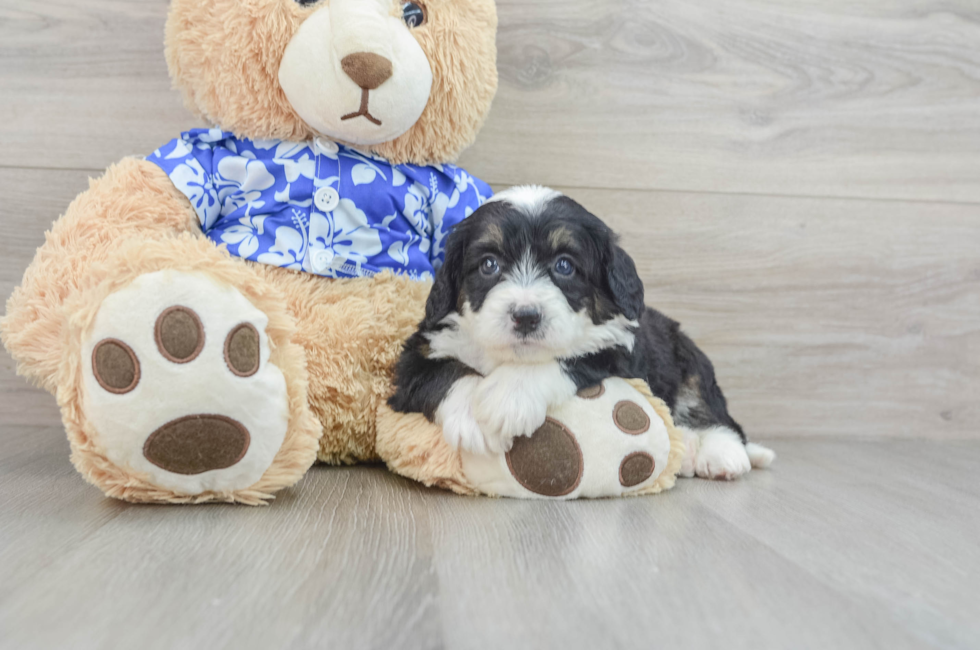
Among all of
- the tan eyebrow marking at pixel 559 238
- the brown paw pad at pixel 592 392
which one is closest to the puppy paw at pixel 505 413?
the brown paw pad at pixel 592 392

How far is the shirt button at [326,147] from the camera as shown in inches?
72.6

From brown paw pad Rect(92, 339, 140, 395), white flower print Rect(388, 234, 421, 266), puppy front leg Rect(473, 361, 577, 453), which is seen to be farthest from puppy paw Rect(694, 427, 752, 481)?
brown paw pad Rect(92, 339, 140, 395)

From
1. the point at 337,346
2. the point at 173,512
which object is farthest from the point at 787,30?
the point at 173,512

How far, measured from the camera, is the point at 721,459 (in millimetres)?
1914

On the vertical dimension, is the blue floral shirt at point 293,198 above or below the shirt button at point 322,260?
above

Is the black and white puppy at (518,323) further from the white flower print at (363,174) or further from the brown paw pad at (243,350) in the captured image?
the brown paw pad at (243,350)

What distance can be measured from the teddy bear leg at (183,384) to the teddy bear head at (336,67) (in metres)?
0.53

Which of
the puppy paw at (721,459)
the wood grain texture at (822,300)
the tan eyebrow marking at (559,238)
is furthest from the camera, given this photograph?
the wood grain texture at (822,300)

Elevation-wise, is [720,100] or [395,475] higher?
[720,100]

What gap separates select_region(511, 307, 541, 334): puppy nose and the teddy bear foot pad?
479mm

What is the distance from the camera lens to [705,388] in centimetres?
207

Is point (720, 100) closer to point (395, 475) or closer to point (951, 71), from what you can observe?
point (951, 71)

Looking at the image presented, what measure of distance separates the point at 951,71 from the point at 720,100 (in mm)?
865

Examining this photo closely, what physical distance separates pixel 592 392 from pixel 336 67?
37.4 inches
